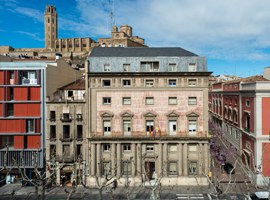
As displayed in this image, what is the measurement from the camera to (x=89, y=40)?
165250mm

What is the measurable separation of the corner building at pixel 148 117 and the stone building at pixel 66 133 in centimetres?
168

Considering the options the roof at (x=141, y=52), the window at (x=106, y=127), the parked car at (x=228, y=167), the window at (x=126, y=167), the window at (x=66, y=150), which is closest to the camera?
the window at (x=126, y=167)

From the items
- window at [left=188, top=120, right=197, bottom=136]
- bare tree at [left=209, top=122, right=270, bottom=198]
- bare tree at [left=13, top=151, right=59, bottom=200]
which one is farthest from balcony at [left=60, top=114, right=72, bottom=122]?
bare tree at [left=209, top=122, right=270, bottom=198]

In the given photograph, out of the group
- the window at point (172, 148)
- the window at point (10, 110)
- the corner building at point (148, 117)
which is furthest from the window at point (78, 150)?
the window at point (172, 148)

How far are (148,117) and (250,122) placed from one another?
16.7 meters

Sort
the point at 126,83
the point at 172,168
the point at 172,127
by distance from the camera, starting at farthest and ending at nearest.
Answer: the point at 126,83 → the point at 172,127 → the point at 172,168

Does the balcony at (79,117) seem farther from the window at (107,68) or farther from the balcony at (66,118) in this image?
the window at (107,68)

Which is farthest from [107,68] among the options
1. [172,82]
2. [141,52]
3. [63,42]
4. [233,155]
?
[63,42]

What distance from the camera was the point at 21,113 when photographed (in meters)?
39.5

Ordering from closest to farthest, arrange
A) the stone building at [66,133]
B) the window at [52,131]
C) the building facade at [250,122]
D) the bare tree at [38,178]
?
the bare tree at [38,178]
the building facade at [250,122]
the stone building at [66,133]
the window at [52,131]

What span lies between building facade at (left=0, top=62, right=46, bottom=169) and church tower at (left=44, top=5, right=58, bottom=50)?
14988 cm

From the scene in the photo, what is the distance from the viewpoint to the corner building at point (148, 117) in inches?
1519

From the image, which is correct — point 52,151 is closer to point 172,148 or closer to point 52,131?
point 52,131

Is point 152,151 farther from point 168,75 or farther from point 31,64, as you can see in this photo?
point 31,64
